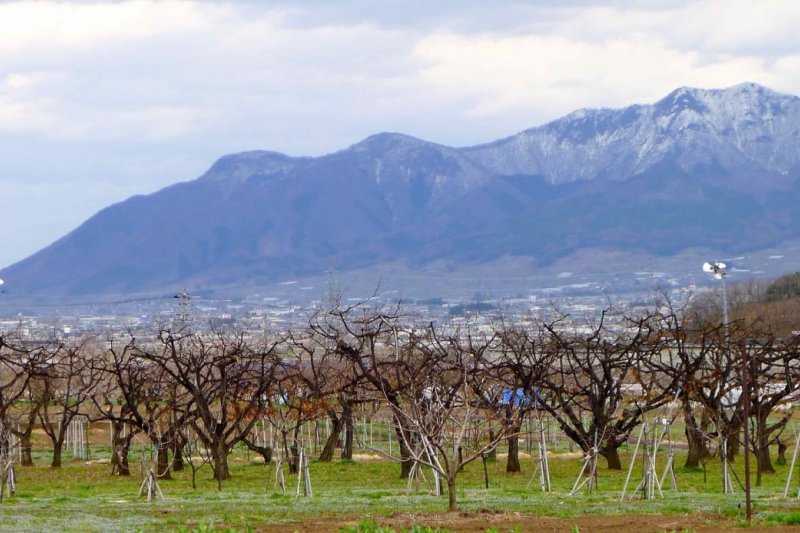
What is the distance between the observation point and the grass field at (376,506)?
18266 millimetres

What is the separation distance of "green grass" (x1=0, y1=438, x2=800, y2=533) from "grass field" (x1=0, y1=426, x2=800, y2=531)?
23mm

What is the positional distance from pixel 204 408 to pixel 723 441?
1260cm

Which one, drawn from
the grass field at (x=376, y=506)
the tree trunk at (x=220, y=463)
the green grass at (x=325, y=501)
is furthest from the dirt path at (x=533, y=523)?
the tree trunk at (x=220, y=463)

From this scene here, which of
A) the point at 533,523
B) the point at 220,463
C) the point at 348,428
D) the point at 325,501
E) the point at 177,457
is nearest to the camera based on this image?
the point at 533,523

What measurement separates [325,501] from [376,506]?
1.74 meters

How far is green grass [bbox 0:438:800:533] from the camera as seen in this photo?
62.4 ft

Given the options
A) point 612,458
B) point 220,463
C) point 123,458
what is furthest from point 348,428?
point 612,458

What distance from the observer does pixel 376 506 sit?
2147 centimetres

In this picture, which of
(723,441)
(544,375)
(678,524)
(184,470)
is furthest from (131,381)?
(678,524)

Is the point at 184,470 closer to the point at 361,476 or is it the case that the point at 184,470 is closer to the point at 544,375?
the point at 361,476

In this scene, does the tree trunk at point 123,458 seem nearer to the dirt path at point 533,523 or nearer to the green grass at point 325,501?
the green grass at point 325,501

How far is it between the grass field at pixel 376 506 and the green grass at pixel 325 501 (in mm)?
23

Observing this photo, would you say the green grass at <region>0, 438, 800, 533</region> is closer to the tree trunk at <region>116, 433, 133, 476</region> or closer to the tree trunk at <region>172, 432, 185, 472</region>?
the tree trunk at <region>116, 433, 133, 476</region>

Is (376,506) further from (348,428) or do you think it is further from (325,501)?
(348,428)
